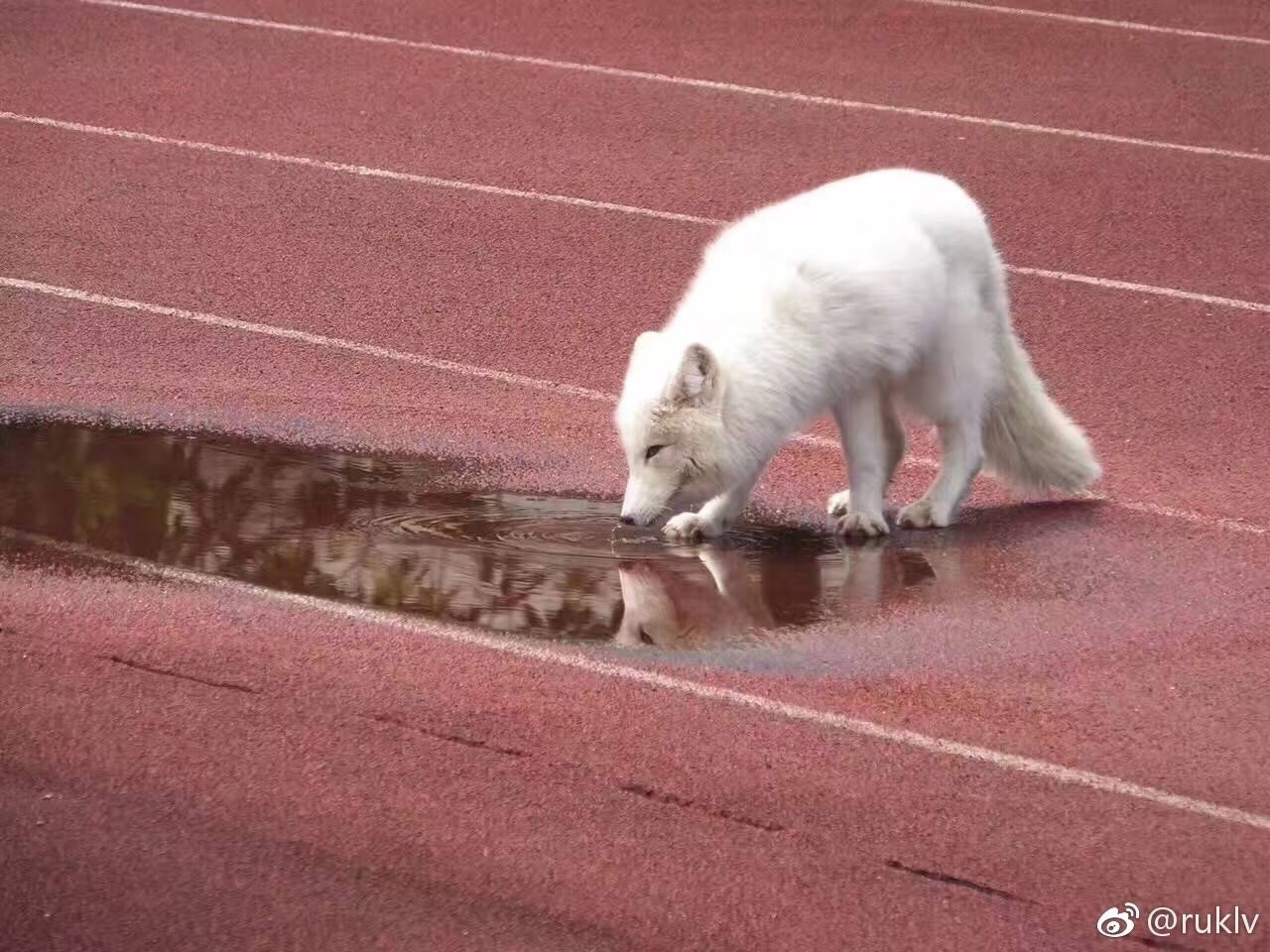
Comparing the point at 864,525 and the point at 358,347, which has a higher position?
the point at 358,347

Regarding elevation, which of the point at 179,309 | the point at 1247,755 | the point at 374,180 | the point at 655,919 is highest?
the point at 374,180

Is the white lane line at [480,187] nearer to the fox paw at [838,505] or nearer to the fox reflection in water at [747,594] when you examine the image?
the fox paw at [838,505]

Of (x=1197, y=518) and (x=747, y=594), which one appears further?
(x=1197, y=518)

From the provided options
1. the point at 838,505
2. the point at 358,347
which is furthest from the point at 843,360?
the point at 358,347

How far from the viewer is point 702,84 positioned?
13.2 m

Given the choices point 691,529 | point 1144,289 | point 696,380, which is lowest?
point 691,529

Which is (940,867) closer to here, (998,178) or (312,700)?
(312,700)

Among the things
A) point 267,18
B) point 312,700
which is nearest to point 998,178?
point 267,18

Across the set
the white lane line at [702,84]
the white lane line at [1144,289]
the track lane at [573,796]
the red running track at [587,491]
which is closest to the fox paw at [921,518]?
the red running track at [587,491]

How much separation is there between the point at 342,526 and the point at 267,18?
856 cm

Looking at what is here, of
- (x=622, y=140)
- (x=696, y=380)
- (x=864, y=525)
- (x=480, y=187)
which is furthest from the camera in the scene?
(x=622, y=140)

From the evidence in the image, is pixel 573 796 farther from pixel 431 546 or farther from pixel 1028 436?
pixel 1028 436

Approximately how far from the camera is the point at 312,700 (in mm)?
5598

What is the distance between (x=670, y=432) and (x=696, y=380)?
0.21 meters
